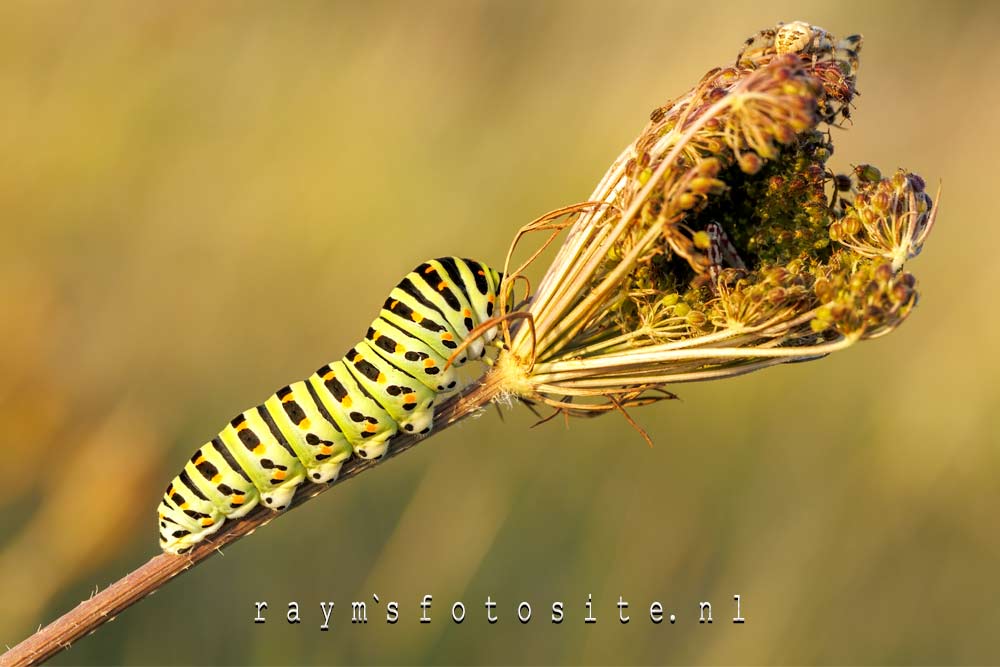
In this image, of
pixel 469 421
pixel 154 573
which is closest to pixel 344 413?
pixel 154 573

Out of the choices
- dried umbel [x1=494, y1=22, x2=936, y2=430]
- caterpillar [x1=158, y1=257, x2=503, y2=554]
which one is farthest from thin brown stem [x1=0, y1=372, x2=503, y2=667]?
dried umbel [x1=494, y1=22, x2=936, y2=430]

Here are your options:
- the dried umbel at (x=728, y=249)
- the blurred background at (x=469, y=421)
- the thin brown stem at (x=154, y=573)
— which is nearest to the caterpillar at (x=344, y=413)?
the thin brown stem at (x=154, y=573)

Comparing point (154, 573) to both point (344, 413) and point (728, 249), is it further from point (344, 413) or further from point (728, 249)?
point (728, 249)

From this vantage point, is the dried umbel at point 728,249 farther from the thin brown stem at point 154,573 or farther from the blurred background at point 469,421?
the blurred background at point 469,421

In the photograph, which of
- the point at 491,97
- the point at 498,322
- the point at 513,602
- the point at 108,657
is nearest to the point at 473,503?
the point at 513,602

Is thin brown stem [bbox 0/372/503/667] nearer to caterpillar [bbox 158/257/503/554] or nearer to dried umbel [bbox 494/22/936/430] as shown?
caterpillar [bbox 158/257/503/554]

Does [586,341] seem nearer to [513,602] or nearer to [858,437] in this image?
[513,602]
